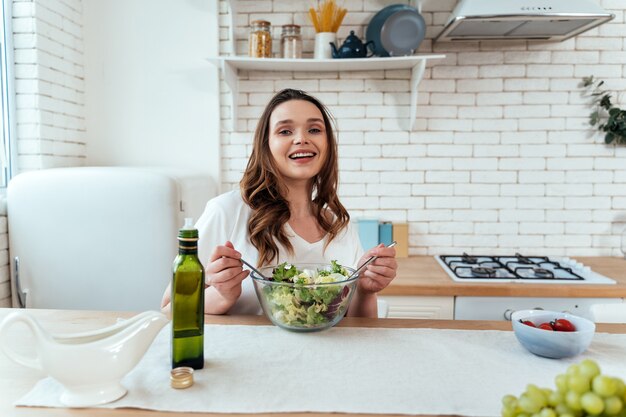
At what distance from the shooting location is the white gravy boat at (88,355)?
887mm

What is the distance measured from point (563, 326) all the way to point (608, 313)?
3.34 feet

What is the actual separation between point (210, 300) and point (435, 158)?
1850 mm

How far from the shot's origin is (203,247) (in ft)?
5.61

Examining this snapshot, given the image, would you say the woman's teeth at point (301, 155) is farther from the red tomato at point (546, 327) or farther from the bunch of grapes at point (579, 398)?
the bunch of grapes at point (579, 398)

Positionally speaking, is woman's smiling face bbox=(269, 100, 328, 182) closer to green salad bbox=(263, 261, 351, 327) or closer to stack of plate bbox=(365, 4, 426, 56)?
green salad bbox=(263, 261, 351, 327)

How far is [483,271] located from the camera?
97.9 inches

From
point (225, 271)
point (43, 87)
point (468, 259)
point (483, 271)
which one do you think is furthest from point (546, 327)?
point (43, 87)

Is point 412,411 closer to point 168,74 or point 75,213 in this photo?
point 75,213

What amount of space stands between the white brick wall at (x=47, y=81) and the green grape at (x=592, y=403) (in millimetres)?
2594

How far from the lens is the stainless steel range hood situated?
2344 mm

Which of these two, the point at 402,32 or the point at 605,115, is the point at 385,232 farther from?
the point at 605,115

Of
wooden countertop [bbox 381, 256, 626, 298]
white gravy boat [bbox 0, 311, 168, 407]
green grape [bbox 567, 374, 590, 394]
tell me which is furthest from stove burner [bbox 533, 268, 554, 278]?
white gravy boat [bbox 0, 311, 168, 407]

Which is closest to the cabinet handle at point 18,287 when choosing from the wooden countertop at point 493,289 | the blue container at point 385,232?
the wooden countertop at point 493,289

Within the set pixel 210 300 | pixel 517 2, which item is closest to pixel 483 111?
pixel 517 2
